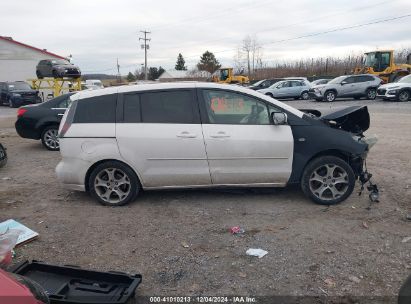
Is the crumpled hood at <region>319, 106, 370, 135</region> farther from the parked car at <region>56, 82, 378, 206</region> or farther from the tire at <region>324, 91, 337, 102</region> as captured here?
the tire at <region>324, 91, 337, 102</region>

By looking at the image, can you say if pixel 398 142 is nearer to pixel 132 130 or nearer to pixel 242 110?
pixel 242 110

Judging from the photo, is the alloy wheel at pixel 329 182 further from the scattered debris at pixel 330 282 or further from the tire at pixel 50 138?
the tire at pixel 50 138

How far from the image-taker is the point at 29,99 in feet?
89.0

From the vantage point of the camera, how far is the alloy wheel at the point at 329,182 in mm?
4996

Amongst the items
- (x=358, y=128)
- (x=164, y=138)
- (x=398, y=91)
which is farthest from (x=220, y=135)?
(x=398, y=91)

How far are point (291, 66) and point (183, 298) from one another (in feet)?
171

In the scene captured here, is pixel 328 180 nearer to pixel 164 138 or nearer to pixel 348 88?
pixel 164 138

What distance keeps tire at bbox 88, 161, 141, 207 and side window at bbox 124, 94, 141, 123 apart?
60 cm

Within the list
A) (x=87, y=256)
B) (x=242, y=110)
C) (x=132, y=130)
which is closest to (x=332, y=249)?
(x=242, y=110)

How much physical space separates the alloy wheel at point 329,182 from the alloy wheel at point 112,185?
2.45 meters

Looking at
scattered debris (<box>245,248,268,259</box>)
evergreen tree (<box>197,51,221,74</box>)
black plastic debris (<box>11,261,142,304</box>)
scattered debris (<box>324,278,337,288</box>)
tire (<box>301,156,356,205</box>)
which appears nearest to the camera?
black plastic debris (<box>11,261,142,304</box>)

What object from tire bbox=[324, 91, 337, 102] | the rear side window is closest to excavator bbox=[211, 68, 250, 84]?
tire bbox=[324, 91, 337, 102]

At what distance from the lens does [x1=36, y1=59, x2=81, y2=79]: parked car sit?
21.9 metres

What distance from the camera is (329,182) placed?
5.00 metres
